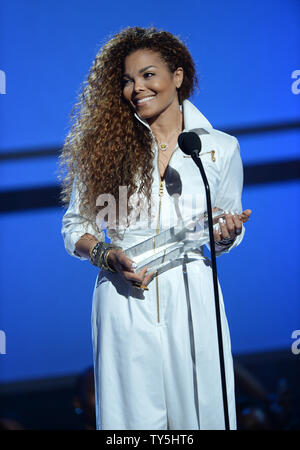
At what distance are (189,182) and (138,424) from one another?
2.12 ft

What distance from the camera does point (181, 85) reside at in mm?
1649

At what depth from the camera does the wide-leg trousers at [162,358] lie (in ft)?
4.37

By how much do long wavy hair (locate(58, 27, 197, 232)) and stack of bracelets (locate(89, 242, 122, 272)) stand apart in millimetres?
135

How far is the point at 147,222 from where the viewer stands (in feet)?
4.75

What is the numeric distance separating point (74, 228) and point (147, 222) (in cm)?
21

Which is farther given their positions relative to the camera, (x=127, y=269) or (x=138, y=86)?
(x=138, y=86)
